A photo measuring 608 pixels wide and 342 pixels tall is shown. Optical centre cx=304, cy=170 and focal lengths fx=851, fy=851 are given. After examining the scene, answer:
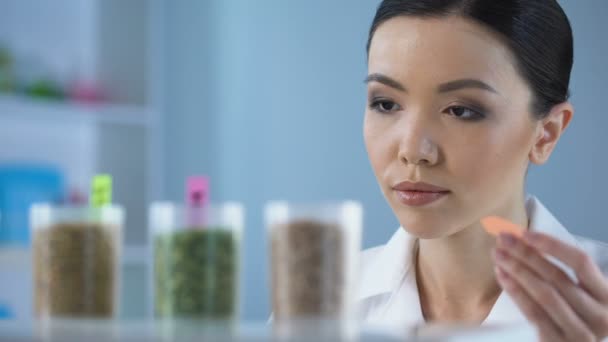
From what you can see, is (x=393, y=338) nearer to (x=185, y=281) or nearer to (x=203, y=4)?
(x=185, y=281)

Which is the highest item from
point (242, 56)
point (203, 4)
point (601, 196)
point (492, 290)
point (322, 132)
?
point (203, 4)

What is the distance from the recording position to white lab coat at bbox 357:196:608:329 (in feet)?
5.40

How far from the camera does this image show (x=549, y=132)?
5.36 feet

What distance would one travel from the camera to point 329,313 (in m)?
0.97

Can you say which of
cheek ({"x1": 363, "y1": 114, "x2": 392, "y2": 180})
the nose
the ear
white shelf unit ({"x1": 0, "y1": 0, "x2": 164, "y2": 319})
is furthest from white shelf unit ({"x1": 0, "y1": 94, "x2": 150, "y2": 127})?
the ear

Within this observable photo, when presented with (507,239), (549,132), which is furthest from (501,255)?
(549,132)

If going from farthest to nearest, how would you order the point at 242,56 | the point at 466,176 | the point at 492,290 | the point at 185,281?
1. the point at 242,56
2. the point at 492,290
3. the point at 466,176
4. the point at 185,281

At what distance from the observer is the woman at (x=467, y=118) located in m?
1.49

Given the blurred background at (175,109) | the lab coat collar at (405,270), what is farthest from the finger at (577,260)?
the blurred background at (175,109)

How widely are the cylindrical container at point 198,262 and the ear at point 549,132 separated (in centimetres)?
81

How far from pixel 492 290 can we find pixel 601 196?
0.33 metres

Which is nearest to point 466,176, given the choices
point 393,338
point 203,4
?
point 393,338

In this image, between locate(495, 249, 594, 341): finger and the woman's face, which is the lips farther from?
locate(495, 249, 594, 341): finger

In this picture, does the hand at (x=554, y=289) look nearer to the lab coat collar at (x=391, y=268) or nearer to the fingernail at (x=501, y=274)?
the fingernail at (x=501, y=274)
